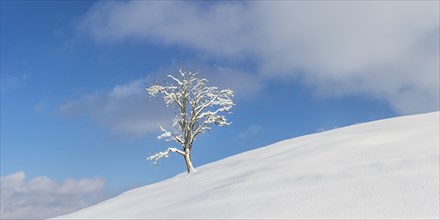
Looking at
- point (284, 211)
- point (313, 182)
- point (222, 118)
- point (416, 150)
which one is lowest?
point (284, 211)

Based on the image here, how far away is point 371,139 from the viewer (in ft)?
32.7

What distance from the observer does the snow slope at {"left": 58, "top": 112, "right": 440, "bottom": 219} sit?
580cm

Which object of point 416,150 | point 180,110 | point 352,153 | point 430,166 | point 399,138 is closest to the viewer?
point 430,166

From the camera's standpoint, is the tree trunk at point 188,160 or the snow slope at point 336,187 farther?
the tree trunk at point 188,160

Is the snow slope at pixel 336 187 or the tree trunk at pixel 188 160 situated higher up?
the tree trunk at pixel 188 160

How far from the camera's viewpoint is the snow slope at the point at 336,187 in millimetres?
5797

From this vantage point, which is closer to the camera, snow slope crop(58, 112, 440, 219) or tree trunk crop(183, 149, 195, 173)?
snow slope crop(58, 112, 440, 219)

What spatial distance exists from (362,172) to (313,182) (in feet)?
2.69

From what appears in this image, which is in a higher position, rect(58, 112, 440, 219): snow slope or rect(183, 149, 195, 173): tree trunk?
rect(183, 149, 195, 173): tree trunk

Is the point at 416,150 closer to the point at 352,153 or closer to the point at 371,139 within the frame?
the point at 352,153

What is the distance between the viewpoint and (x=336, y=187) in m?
6.74

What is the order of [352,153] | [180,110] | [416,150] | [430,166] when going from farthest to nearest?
[180,110]
[352,153]
[416,150]
[430,166]

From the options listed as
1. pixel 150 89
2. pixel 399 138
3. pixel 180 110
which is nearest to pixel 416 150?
pixel 399 138

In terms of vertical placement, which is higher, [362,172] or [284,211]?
[362,172]
